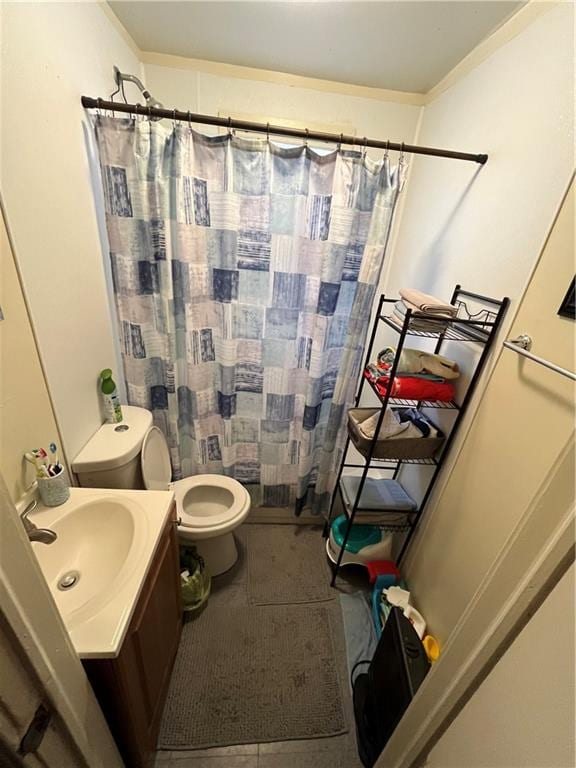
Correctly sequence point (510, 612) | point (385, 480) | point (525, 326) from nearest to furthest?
1. point (510, 612)
2. point (525, 326)
3. point (385, 480)

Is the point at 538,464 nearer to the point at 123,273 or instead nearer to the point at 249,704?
the point at 249,704

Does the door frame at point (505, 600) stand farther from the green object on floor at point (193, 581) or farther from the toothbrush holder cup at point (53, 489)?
the toothbrush holder cup at point (53, 489)

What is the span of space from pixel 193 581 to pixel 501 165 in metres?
2.14

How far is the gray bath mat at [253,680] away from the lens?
3.75 ft

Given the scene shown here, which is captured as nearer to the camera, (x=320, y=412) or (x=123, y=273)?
(x=123, y=273)

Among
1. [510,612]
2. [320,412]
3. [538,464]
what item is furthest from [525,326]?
[320,412]

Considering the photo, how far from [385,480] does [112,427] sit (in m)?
1.46

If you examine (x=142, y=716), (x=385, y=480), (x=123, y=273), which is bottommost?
(x=142, y=716)

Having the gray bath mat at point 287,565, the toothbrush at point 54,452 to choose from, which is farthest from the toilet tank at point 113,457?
the gray bath mat at point 287,565

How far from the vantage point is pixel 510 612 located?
520 mm

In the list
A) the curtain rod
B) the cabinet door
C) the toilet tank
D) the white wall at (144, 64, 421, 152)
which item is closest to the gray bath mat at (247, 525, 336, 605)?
the cabinet door

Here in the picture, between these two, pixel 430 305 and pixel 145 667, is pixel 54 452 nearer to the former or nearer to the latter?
pixel 145 667

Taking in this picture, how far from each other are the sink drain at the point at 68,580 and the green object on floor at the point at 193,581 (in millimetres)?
553

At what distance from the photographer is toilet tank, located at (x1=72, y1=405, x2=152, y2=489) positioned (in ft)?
3.87
